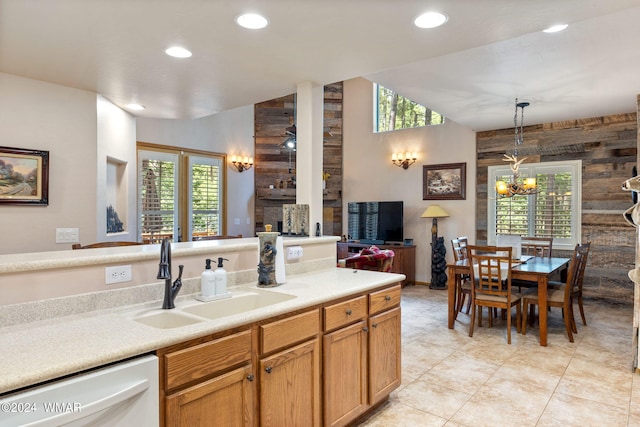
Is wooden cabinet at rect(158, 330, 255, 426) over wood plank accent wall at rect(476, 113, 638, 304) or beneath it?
beneath

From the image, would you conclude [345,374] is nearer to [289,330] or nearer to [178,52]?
[289,330]

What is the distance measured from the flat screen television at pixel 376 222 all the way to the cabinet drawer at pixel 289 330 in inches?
201

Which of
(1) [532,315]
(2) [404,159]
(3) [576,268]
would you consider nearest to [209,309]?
(3) [576,268]

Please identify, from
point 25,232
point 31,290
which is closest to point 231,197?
point 25,232

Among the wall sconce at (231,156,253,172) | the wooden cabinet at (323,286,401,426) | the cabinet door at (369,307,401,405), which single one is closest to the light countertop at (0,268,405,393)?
the wooden cabinet at (323,286,401,426)

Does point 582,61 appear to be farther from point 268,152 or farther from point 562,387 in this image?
point 268,152

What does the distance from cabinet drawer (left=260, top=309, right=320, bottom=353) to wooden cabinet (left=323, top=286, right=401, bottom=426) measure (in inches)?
4.1

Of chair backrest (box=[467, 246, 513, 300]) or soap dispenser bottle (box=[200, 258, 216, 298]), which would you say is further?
chair backrest (box=[467, 246, 513, 300])

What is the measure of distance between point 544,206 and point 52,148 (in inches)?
246

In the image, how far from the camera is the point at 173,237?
6.47 metres

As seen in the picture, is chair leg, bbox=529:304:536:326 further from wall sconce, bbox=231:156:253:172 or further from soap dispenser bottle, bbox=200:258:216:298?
wall sconce, bbox=231:156:253:172

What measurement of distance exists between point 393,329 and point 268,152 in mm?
5626

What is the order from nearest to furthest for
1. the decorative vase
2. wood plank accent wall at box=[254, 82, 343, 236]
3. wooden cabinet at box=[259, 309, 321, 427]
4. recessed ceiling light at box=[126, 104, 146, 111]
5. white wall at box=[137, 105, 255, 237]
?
wooden cabinet at box=[259, 309, 321, 427]
the decorative vase
recessed ceiling light at box=[126, 104, 146, 111]
white wall at box=[137, 105, 255, 237]
wood plank accent wall at box=[254, 82, 343, 236]

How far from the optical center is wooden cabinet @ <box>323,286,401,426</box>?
7.08ft
